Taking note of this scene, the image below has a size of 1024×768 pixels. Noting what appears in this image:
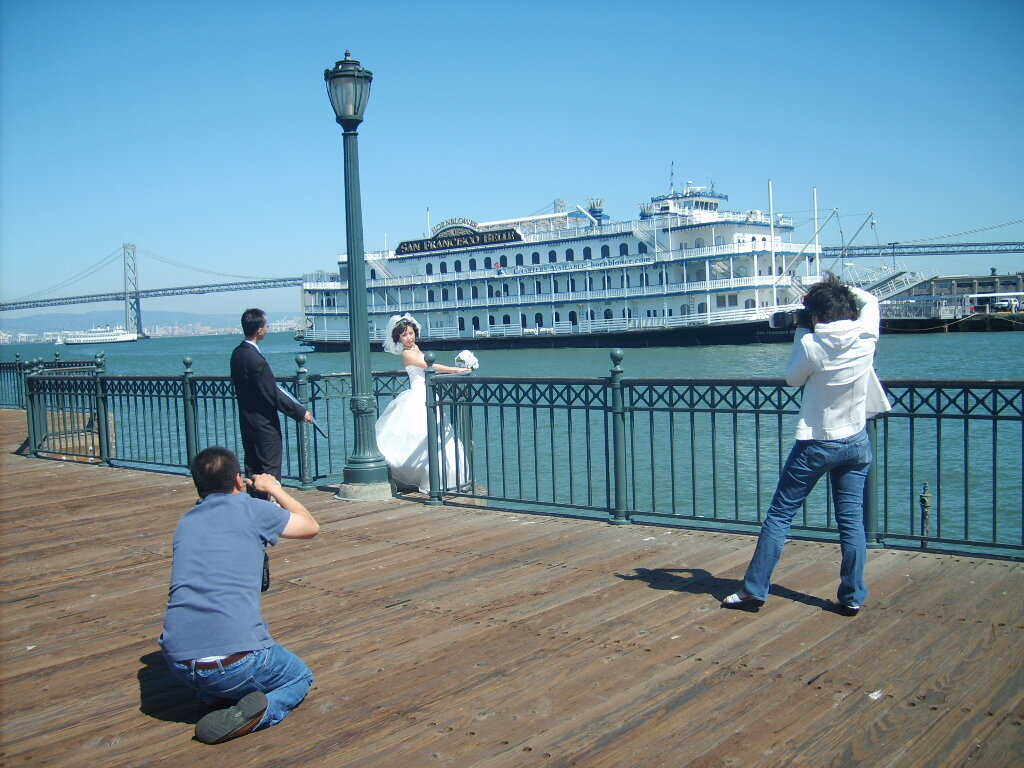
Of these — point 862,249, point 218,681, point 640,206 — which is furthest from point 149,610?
point 862,249

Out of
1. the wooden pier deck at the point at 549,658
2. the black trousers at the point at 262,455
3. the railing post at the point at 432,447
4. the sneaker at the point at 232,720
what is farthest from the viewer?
the railing post at the point at 432,447

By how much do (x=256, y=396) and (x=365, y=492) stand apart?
89.7 inches

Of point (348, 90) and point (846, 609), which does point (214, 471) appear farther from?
point (348, 90)

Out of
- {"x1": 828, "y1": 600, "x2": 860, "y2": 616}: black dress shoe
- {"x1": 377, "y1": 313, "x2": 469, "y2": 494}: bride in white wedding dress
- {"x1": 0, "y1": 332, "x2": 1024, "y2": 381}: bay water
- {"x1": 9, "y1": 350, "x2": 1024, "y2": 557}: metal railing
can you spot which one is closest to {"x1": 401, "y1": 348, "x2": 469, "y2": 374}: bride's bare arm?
{"x1": 377, "y1": 313, "x2": 469, "y2": 494}: bride in white wedding dress

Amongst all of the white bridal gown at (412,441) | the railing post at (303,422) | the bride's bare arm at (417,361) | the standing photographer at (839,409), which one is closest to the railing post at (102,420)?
the railing post at (303,422)

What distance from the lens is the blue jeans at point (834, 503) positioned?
13.9 feet

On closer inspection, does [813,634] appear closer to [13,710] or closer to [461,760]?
[461,760]

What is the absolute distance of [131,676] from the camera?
400cm

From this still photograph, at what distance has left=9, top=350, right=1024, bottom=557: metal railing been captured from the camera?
5.62m

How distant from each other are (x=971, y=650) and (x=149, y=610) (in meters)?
4.09

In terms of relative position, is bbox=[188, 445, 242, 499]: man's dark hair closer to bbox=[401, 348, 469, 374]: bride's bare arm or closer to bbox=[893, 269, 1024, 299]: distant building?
bbox=[401, 348, 469, 374]: bride's bare arm

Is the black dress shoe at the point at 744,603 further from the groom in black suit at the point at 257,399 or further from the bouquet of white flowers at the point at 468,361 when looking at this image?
the bouquet of white flowers at the point at 468,361

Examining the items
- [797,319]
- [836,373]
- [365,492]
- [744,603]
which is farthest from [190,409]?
[836,373]

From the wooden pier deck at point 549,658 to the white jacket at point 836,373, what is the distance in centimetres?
92
